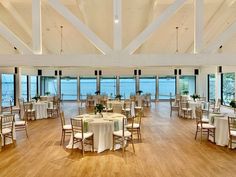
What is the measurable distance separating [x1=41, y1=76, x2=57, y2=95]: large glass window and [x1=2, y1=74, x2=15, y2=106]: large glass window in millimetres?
4901

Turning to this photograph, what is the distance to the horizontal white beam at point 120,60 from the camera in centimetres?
397

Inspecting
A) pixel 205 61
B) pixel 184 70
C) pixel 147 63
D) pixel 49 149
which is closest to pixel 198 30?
pixel 205 61

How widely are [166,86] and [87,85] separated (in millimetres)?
6782

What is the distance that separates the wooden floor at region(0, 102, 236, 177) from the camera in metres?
5.23

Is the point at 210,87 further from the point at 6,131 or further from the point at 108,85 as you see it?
the point at 6,131

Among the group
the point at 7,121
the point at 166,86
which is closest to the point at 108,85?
the point at 166,86

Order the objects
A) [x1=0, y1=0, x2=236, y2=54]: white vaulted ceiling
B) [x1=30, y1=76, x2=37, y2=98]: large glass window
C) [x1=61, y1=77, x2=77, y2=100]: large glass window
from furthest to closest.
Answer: [x1=61, y1=77, x2=77, y2=100]: large glass window, [x1=30, y1=76, x2=37, y2=98]: large glass window, [x1=0, y1=0, x2=236, y2=54]: white vaulted ceiling

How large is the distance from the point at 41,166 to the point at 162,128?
5.42 m

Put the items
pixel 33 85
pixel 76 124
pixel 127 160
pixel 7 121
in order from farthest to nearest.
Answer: pixel 33 85
pixel 7 121
pixel 76 124
pixel 127 160

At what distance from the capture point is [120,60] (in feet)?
13.0

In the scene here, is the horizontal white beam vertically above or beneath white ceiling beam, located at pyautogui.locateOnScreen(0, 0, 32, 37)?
beneath

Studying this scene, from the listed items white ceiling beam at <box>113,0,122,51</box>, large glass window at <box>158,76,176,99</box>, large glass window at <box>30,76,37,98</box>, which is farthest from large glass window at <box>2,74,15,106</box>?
white ceiling beam at <box>113,0,122,51</box>

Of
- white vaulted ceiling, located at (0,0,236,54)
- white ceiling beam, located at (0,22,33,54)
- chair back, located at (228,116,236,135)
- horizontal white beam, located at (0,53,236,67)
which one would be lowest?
chair back, located at (228,116,236,135)

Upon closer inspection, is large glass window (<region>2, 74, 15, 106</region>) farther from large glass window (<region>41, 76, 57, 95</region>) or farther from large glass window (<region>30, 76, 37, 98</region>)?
large glass window (<region>41, 76, 57, 95</region>)
